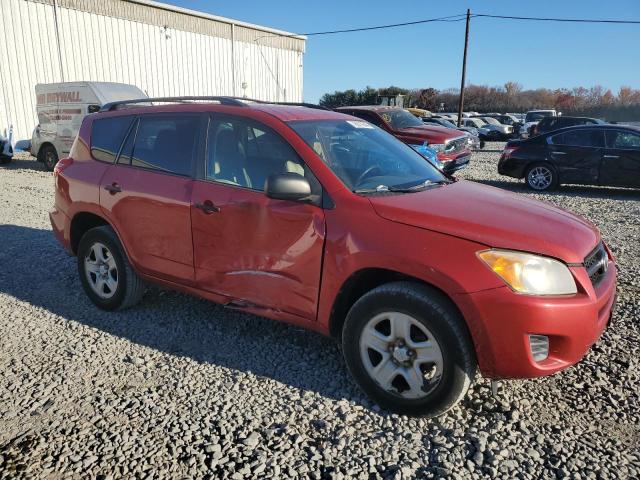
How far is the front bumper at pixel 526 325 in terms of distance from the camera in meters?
2.49

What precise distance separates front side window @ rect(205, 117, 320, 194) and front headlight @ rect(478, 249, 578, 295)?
1.24 m

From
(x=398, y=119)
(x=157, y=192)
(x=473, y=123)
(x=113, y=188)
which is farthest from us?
(x=473, y=123)

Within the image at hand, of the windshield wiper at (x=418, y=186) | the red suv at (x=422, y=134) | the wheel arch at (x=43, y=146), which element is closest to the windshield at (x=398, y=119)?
the red suv at (x=422, y=134)

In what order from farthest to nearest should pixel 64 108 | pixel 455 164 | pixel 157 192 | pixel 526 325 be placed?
pixel 64 108 → pixel 455 164 → pixel 157 192 → pixel 526 325

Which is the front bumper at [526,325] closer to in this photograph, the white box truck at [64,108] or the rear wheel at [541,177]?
the rear wheel at [541,177]

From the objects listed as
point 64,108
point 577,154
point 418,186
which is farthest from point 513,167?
point 64,108

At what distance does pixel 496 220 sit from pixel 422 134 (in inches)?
381

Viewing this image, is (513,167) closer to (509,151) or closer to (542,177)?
(509,151)

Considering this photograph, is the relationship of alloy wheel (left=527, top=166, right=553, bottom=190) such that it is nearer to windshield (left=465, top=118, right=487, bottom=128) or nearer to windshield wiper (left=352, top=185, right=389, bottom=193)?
windshield wiper (left=352, top=185, right=389, bottom=193)

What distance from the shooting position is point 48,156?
14727mm

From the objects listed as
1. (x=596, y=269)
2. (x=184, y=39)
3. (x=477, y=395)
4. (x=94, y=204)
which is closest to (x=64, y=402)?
(x=94, y=204)

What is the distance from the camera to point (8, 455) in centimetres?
251

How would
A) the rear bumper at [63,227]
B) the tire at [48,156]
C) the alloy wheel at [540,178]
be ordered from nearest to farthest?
1. the rear bumper at [63,227]
2. the alloy wheel at [540,178]
3. the tire at [48,156]

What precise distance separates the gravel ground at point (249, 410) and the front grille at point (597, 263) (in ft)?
2.52
